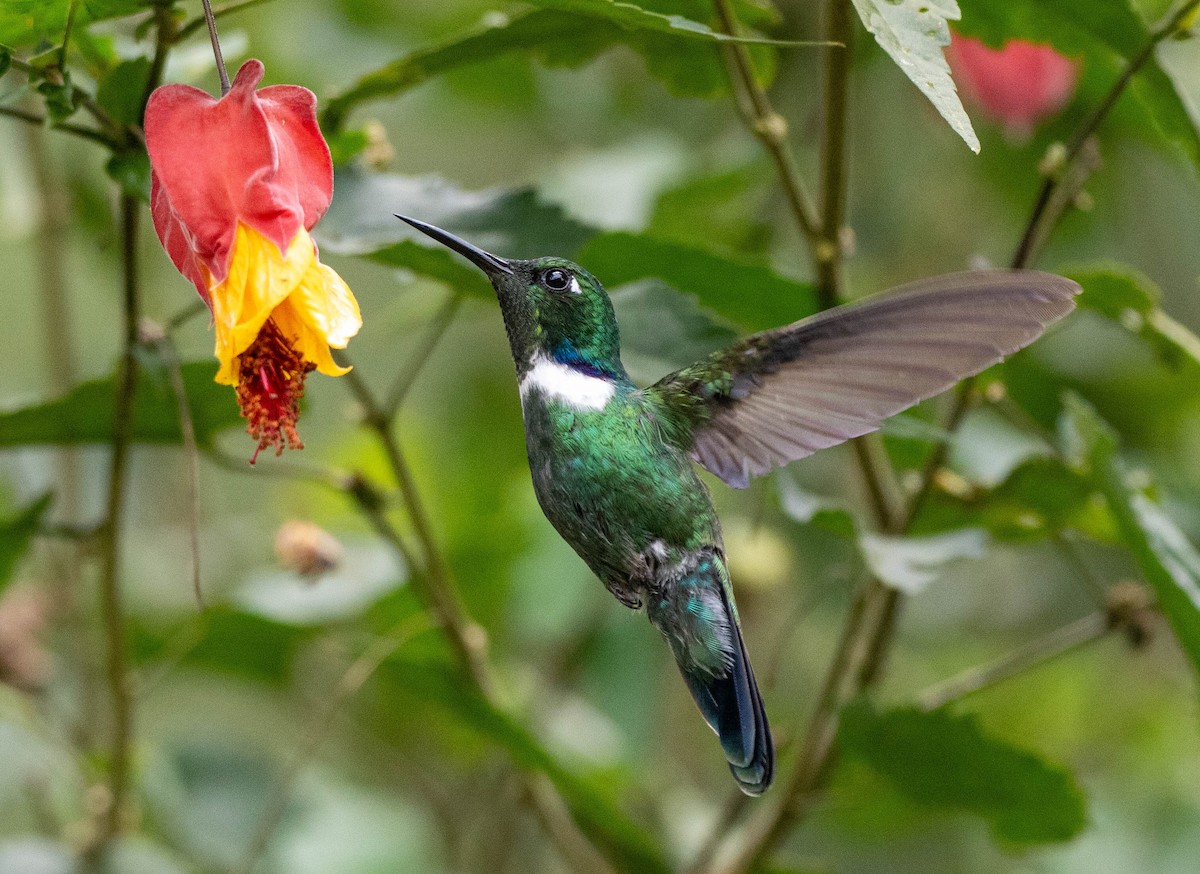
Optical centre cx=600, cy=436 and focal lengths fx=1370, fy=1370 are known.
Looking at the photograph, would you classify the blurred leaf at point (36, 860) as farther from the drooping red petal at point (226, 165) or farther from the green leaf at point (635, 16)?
the green leaf at point (635, 16)

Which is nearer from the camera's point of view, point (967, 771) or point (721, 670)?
point (721, 670)

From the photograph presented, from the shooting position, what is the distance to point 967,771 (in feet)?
3.31

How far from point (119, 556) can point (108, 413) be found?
11cm

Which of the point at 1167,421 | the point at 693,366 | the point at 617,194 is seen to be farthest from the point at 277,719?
the point at 693,366

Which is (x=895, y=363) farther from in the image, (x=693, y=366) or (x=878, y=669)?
(x=878, y=669)

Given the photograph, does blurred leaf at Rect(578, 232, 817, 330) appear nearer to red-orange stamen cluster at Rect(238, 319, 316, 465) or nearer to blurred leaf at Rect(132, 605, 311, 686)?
red-orange stamen cluster at Rect(238, 319, 316, 465)

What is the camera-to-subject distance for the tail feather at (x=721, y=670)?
27.5 inches

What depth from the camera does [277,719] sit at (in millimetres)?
2279

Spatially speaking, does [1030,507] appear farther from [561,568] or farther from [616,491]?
[561,568]

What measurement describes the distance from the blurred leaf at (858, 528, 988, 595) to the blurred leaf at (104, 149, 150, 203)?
1.56 feet

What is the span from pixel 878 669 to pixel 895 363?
15.8 inches

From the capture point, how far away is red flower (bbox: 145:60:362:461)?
0.62 meters

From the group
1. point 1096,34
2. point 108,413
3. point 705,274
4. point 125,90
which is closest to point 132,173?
point 125,90

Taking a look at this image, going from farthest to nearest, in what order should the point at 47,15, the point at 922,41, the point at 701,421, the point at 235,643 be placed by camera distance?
the point at 235,643 < the point at 701,421 < the point at 47,15 < the point at 922,41
